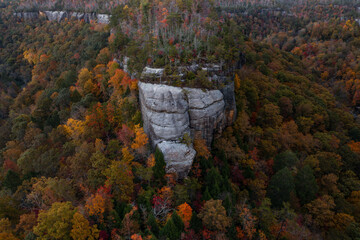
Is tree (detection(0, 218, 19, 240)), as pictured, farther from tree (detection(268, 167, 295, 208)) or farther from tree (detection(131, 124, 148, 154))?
tree (detection(268, 167, 295, 208))

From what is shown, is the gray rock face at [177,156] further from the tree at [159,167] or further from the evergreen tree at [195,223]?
the evergreen tree at [195,223]

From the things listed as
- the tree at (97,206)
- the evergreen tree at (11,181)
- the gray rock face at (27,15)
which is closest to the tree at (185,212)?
the tree at (97,206)

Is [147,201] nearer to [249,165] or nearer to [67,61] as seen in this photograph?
[249,165]

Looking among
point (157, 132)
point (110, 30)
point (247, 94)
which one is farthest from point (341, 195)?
point (110, 30)

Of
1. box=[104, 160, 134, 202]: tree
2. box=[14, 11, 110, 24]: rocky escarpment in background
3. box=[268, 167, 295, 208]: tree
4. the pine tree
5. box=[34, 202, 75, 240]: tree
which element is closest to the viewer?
box=[34, 202, 75, 240]: tree

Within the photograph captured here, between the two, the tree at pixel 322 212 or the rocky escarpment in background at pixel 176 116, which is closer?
the rocky escarpment in background at pixel 176 116

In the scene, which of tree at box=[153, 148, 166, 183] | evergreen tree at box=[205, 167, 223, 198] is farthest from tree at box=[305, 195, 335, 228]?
tree at box=[153, 148, 166, 183]
